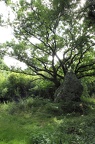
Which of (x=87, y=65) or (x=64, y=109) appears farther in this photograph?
(x=87, y=65)

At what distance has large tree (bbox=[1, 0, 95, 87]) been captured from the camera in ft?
48.6

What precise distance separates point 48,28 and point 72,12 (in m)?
3.60

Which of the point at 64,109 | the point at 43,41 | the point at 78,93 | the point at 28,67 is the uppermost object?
the point at 43,41

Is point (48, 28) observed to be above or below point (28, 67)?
above

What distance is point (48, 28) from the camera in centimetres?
1558

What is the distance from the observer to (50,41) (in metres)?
16.3

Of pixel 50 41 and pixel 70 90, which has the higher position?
pixel 50 41

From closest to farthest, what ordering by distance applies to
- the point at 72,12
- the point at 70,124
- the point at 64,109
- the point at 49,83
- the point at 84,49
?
the point at 70,124 → the point at 64,109 → the point at 72,12 → the point at 84,49 → the point at 49,83

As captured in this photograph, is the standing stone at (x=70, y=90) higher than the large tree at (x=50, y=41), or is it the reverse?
the large tree at (x=50, y=41)

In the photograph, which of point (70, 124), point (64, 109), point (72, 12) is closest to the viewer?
point (70, 124)

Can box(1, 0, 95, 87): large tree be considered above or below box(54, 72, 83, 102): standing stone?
above

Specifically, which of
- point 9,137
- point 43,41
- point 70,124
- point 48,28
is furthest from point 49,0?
point 9,137

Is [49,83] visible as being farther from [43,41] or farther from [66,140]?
[66,140]

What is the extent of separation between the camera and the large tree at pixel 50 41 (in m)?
14.8
